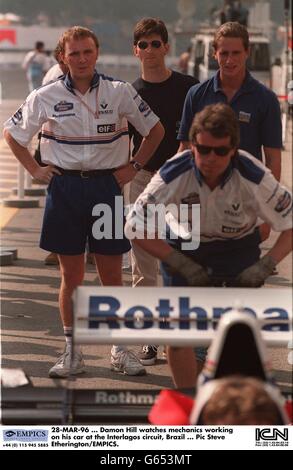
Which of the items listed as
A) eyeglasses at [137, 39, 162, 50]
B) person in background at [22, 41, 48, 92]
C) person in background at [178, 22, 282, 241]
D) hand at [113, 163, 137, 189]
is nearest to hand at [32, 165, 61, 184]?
hand at [113, 163, 137, 189]

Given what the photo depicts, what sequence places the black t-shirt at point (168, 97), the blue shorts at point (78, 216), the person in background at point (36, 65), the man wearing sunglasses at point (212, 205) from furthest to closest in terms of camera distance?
the person in background at point (36, 65)
the black t-shirt at point (168, 97)
the blue shorts at point (78, 216)
the man wearing sunglasses at point (212, 205)

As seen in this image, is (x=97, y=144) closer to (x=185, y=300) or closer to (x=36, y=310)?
(x=185, y=300)

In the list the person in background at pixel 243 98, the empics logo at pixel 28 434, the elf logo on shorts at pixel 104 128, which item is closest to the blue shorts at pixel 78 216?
the elf logo on shorts at pixel 104 128

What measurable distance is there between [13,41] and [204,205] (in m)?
78.6

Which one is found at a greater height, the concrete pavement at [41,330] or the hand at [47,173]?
the hand at [47,173]

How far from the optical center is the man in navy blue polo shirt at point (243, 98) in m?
7.38

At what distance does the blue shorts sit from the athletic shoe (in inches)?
28.3

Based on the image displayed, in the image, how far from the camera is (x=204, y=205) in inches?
245

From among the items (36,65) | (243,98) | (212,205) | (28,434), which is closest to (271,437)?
(28,434)

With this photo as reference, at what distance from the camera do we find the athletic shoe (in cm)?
800

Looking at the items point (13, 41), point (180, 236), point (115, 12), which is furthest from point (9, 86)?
point (115, 12)

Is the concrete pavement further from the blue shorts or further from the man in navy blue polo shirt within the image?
the man in navy blue polo shirt

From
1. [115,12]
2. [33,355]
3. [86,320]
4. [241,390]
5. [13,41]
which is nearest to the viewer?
[241,390]

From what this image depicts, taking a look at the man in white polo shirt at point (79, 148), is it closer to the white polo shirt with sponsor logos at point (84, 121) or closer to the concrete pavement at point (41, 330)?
the white polo shirt with sponsor logos at point (84, 121)
